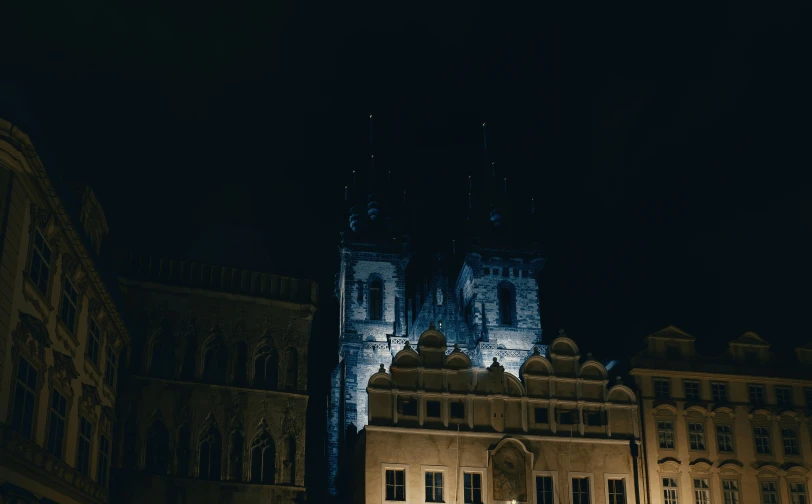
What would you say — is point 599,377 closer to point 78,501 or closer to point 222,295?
point 222,295

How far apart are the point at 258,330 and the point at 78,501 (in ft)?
53.5

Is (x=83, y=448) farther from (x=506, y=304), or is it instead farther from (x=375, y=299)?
(x=506, y=304)

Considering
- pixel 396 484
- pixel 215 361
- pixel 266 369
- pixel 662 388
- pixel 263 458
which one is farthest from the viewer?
pixel 662 388

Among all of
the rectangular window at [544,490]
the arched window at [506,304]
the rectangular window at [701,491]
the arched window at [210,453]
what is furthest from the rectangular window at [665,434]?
the arched window at [506,304]

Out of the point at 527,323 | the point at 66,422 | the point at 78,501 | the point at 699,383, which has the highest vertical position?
the point at 527,323

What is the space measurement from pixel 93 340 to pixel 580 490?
24.3 metres

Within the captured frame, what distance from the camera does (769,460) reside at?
Answer: 159 ft

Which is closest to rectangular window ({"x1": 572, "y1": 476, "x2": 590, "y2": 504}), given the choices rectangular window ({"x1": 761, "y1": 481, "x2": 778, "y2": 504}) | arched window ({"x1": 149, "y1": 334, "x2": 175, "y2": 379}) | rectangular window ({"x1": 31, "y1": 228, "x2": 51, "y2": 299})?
rectangular window ({"x1": 761, "y1": 481, "x2": 778, "y2": 504})

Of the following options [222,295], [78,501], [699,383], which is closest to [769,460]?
[699,383]

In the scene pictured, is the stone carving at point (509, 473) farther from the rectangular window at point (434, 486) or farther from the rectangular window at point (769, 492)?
the rectangular window at point (769, 492)

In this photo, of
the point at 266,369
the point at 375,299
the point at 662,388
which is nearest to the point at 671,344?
the point at 662,388

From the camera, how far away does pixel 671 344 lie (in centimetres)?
5022

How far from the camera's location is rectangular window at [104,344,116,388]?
37438 mm

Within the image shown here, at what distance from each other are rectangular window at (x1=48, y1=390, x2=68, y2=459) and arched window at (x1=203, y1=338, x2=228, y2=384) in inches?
616
